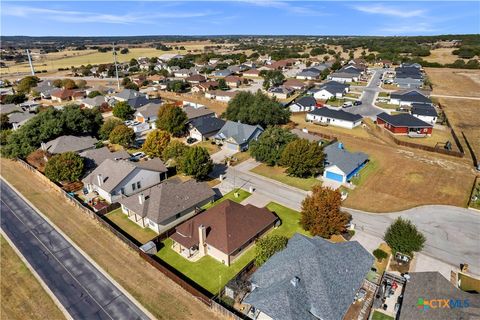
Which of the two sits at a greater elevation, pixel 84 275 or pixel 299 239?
pixel 299 239

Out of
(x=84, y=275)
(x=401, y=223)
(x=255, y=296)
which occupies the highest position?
(x=401, y=223)

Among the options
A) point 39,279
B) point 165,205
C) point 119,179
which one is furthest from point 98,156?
point 39,279

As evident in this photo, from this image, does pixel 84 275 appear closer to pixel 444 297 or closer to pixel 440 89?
pixel 444 297

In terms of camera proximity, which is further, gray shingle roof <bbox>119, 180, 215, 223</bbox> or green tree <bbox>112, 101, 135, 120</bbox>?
green tree <bbox>112, 101, 135, 120</bbox>

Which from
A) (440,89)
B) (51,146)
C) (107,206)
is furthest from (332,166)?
(440,89)

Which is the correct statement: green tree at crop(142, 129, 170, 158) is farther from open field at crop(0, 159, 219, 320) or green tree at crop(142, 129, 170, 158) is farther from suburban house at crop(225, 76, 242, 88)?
suburban house at crop(225, 76, 242, 88)

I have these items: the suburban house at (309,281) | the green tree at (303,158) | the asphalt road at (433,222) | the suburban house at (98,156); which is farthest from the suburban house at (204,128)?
the suburban house at (309,281)

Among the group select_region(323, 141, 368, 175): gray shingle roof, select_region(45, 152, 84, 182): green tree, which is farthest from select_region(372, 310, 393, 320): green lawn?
select_region(45, 152, 84, 182): green tree
